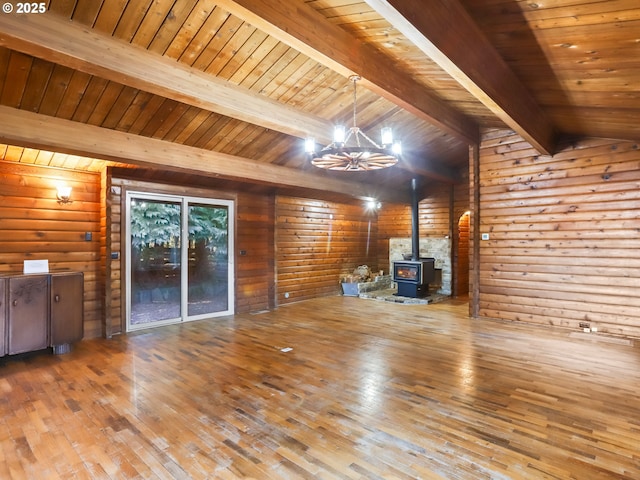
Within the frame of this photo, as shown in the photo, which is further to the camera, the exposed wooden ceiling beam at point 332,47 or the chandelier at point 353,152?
the chandelier at point 353,152

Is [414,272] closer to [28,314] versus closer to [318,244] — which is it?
[318,244]

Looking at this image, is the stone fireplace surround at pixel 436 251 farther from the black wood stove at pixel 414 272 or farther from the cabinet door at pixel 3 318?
the cabinet door at pixel 3 318

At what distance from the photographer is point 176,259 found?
566 cm

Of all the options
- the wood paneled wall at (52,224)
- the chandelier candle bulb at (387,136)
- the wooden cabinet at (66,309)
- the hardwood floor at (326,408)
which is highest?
the chandelier candle bulb at (387,136)

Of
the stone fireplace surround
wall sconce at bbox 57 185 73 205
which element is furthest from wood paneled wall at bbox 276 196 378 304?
wall sconce at bbox 57 185 73 205

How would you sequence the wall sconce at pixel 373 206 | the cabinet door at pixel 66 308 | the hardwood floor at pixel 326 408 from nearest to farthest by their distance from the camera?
the hardwood floor at pixel 326 408 < the cabinet door at pixel 66 308 < the wall sconce at pixel 373 206

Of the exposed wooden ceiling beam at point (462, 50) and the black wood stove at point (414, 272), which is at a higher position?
the exposed wooden ceiling beam at point (462, 50)

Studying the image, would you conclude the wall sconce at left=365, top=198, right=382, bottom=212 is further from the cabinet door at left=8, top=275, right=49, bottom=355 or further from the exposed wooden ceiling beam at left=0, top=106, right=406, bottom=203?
the cabinet door at left=8, top=275, right=49, bottom=355

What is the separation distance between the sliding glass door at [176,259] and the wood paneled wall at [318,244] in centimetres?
127

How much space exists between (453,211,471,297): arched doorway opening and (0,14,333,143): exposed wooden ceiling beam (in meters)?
6.10

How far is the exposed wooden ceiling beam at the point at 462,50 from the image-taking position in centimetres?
205

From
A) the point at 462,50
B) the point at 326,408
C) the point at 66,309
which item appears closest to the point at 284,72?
the point at 462,50

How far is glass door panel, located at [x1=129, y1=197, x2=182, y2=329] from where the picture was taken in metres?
5.27

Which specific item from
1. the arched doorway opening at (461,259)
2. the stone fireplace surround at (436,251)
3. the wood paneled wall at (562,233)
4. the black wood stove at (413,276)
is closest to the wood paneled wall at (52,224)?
the black wood stove at (413,276)
